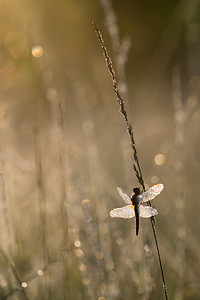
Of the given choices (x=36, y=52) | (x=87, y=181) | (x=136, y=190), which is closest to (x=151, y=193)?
(x=136, y=190)

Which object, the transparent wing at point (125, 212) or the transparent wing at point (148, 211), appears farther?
the transparent wing at point (125, 212)

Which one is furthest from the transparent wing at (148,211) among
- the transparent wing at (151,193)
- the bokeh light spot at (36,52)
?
the bokeh light spot at (36,52)

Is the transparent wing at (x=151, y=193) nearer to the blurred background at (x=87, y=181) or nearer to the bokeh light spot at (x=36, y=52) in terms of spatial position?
the blurred background at (x=87, y=181)

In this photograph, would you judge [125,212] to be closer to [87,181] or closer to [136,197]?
[136,197]

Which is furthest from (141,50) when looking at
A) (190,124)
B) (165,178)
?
(165,178)

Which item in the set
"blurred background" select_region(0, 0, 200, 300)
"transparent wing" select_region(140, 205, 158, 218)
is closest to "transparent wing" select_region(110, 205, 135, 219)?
"transparent wing" select_region(140, 205, 158, 218)

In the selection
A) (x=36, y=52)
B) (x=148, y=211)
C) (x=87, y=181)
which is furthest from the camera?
(x=87, y=181)

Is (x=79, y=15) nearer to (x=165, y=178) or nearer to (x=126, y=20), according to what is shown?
(x=126, y=20)

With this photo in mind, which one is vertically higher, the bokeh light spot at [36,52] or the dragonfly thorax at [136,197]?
the bokeh light spot at [36,52]
